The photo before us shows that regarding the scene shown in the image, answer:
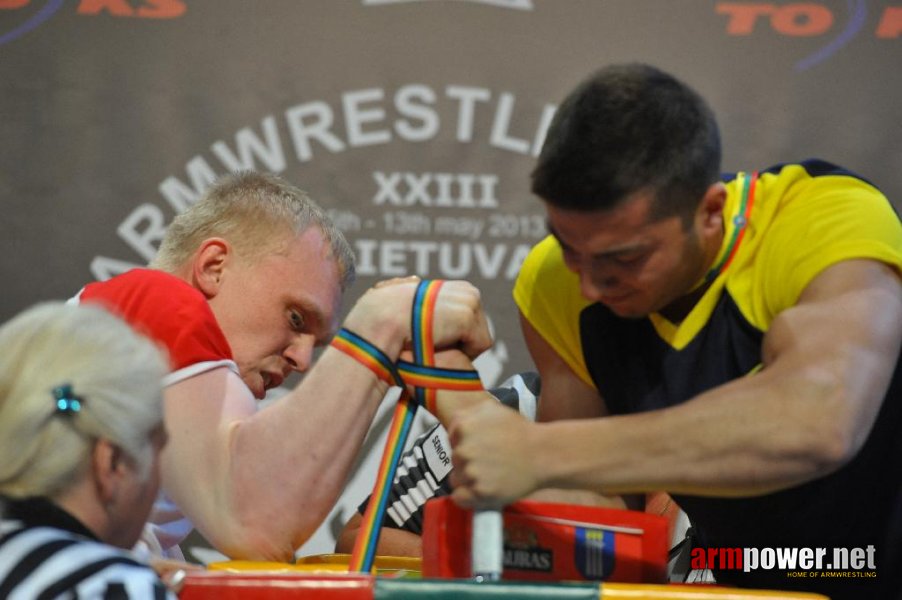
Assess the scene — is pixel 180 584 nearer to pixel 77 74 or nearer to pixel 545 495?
pixel 545 495

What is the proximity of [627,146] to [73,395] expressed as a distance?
63 centimetres

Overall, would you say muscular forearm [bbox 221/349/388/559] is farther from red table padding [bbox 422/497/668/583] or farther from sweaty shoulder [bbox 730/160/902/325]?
sweaty shoulder [bbox 730/160/902/325]

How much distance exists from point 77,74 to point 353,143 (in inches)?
24.9

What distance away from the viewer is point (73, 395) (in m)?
1.14

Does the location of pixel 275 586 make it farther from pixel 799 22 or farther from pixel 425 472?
pixel 799 22

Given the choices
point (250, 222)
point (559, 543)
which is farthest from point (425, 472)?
point (559, 543)

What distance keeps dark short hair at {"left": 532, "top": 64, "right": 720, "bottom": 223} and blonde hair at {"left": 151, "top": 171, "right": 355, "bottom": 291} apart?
69cm

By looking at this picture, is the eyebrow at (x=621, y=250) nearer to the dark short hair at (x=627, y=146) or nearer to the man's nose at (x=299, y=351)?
the dark short hair at (x=627, y=146)

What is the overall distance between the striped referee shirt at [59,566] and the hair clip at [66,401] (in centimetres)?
9

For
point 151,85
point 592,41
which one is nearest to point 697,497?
point 592,41

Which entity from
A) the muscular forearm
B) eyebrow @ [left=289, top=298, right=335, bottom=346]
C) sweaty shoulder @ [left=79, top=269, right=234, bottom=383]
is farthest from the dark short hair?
eyebrow @ [left=289, top=298, right=335, bottom=346]

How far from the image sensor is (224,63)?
2.65m

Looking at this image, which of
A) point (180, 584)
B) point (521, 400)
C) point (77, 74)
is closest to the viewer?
point (180, 584)

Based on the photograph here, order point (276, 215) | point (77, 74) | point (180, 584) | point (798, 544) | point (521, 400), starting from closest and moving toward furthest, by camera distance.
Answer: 1. point (180, 584)
2. point (798, 544)
3. point (276, 215)
4. point (521, 400)
5. point (77, 74)
